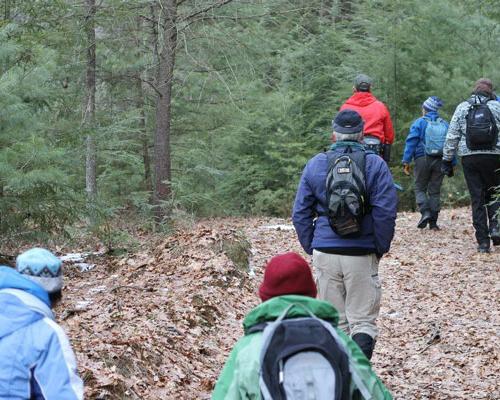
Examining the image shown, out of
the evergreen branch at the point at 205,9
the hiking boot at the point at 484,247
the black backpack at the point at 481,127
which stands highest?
the evergreen branch at the point at 205,9

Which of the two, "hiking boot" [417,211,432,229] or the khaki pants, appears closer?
the khaki pants

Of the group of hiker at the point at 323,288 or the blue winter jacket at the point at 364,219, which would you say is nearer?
the group of hiker at the point at 323,288

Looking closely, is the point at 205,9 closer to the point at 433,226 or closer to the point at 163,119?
the point at 163,119

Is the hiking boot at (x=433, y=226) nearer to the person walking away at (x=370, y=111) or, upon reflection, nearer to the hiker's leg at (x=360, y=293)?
the person walking away at (x=370, y=111)

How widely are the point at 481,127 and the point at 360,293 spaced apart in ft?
20.4

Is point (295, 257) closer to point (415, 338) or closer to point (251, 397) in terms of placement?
point (251, 397)

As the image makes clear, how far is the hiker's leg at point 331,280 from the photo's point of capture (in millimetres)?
6086

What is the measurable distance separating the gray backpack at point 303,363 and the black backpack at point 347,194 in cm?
255

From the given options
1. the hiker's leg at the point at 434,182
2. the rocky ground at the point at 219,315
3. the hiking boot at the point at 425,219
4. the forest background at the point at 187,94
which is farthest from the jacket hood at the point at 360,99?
the hiking boot at the point at 425,219

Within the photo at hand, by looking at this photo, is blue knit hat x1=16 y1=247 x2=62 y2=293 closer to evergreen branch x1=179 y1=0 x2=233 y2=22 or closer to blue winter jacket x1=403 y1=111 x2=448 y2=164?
blue winter jacket x1=403 y1=111 x2=448 y2=164

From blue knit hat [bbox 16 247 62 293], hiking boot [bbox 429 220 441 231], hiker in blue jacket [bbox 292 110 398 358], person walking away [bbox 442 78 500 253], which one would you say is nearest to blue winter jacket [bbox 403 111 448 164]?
hiking boot [bbox 429 220 441 231]

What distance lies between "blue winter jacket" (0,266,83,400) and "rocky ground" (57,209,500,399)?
2.26 m

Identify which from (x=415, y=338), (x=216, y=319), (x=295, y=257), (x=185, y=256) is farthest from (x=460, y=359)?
(x=295, y=257)

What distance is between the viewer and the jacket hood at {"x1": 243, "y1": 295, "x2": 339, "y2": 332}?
3441mm
